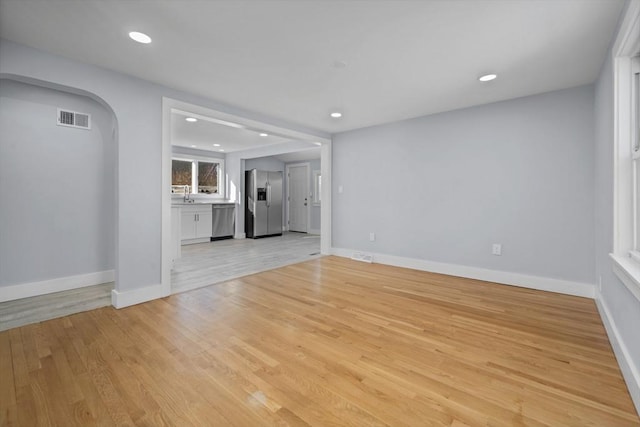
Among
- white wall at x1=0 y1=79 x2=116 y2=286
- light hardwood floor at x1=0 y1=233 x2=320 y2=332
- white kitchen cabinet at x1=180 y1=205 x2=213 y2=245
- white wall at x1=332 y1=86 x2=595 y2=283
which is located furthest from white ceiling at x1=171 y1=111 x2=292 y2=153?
light hardwood floor at x1=0 y1=233 x2=320 y2=332

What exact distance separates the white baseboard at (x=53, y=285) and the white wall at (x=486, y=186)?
3.74 metres

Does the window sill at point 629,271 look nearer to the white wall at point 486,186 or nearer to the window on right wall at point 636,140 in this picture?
the window on right wall at point 636,140

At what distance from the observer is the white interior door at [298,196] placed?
8914mm

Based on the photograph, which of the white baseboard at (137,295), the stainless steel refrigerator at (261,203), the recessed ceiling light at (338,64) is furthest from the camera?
the stainless steel refrigerator at (261,203)

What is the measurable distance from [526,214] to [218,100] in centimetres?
399

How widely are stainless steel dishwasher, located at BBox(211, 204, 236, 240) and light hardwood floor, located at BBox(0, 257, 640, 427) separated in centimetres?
438

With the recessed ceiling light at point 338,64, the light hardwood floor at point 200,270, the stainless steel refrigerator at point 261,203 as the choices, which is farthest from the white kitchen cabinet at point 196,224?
the recessed ceiling light at point 338,64

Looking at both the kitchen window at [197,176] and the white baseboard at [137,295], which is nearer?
the white baseboard at [137,295]

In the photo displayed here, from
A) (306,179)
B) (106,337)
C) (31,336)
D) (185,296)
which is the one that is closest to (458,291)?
(185,296)

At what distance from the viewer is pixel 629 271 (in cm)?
153

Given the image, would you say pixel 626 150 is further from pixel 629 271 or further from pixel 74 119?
pixel 74 119

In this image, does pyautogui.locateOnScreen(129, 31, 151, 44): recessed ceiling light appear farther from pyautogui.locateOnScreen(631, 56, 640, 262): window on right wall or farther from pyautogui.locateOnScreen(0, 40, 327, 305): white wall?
pyautogui.locateOnScreen(631, 56, 640, 262): window on right wall

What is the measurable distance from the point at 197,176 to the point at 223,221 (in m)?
1.38

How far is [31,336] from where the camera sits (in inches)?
86.0
